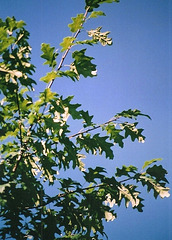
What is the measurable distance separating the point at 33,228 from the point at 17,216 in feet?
1.11

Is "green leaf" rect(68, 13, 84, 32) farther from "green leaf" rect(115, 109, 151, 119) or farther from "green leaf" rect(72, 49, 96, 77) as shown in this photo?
"green leaf" rect(115, 109, 151, 119)

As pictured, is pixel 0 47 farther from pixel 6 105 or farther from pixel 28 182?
pixel 28 182

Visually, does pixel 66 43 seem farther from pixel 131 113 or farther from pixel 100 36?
pixel 131 113

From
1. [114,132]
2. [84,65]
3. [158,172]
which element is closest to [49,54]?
[84,65]

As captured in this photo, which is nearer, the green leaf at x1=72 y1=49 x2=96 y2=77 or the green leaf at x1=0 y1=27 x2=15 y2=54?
the green leaf at x1=0 y1=27 x2=15 y2=54

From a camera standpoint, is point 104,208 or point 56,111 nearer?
point 56,111

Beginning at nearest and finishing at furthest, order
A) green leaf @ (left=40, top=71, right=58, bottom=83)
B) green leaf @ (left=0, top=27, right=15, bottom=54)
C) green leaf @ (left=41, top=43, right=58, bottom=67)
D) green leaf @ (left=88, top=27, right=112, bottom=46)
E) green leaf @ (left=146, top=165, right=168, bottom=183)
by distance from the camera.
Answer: green leaf @ (left=0, top=27, right=15, bottom=54) < green leaf @ (left=40, top=71, right=58, bottom=83) < green leaf @ (left=41, top=43, right=58, bottom=67) < green leaf @ (left=146, top=165, right=168, bottom=183) < green leaf @ (left=88, top=27, right=112, bottom=46)

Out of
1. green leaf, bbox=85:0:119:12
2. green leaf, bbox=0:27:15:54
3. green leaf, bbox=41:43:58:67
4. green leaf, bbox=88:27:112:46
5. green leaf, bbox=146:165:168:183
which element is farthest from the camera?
green leaf, bbox=88:27:112:46

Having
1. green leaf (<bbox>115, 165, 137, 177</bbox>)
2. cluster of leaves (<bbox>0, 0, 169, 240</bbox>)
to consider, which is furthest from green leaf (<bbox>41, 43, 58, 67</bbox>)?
green leaf (<bbox>115, 165, 137, 177</bbox>)

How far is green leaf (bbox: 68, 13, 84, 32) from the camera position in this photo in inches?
119

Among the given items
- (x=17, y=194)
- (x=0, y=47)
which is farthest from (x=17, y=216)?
(x=0, y=47)

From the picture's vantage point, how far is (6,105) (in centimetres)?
321

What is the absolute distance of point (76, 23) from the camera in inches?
120

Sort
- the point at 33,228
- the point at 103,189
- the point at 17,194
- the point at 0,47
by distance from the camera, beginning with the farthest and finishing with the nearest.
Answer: the point at 103,189 < the point at 33,228 < the point at 17,194 < the point at 0,47
